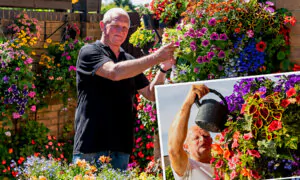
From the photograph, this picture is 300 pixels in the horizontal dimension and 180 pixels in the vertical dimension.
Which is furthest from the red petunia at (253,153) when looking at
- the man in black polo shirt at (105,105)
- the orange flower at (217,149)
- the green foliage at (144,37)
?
the green foliage at (144,37)

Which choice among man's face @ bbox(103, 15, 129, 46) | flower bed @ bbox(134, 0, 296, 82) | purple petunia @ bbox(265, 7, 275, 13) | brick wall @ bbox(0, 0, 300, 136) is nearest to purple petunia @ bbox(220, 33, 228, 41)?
flower bed @ bbox(134, 0, 296, 82)

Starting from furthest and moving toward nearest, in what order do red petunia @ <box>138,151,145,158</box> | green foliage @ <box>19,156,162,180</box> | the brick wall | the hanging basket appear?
the brick wall < red petunia @ <box>138,151,145,158</box> < the hanging basket < green foliage @ <box>19,156,162,180</box>

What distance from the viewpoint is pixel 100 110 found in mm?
3158

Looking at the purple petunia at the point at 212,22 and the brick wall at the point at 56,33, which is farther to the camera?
the brick wall at the point at 56,33

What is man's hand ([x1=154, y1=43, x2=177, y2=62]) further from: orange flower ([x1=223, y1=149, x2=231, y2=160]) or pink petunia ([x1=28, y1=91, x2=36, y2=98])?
pink petunia ([x1=28, y1=91, x2=36, y2=98])

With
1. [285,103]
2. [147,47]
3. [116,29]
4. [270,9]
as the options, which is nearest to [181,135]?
[285,103]

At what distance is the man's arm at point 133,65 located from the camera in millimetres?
2824

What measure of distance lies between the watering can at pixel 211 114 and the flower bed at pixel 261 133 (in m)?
0.03

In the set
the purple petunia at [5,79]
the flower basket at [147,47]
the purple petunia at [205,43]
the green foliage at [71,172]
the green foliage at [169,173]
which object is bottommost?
the green foliage at [71,172]

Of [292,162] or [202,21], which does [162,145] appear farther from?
[202,21]

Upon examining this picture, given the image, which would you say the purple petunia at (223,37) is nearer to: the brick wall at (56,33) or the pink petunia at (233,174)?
the pink petunia at (233,174)

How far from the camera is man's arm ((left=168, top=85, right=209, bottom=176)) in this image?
1.93 metres

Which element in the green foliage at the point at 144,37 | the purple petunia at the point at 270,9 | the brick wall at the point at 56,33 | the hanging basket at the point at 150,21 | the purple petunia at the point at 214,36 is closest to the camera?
the purple petunia at the point at 270,9

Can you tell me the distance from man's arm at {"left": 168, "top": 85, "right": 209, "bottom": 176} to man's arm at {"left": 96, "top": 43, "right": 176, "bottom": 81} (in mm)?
882
